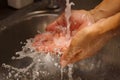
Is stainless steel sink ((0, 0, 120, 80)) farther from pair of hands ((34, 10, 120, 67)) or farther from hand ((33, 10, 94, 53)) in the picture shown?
pair of hands ((34, 10, 120, 67))

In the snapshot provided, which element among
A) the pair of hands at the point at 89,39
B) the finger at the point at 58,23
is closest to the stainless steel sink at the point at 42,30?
the finger at the point at 58,23

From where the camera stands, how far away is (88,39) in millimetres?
600

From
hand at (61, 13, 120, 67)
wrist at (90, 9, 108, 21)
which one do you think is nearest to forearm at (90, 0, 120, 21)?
wrist at (90, 9, 108, 21)

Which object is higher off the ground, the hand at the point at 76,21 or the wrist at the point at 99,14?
the wrist at the point at 99,14

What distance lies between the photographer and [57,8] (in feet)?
3.30

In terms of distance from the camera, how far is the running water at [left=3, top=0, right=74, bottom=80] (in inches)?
32.0

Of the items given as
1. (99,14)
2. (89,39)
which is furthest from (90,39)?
(99,14)

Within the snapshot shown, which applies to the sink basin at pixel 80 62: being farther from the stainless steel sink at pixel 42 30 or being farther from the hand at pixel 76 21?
the hand at pixel 76 21

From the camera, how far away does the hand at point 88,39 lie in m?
0.59

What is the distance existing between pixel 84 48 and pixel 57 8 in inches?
16.8

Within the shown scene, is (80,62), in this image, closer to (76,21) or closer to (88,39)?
(76,21)

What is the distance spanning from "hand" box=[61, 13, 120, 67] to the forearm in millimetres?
102

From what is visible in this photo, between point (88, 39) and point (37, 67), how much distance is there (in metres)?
0.29

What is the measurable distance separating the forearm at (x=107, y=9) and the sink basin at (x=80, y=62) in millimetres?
156
